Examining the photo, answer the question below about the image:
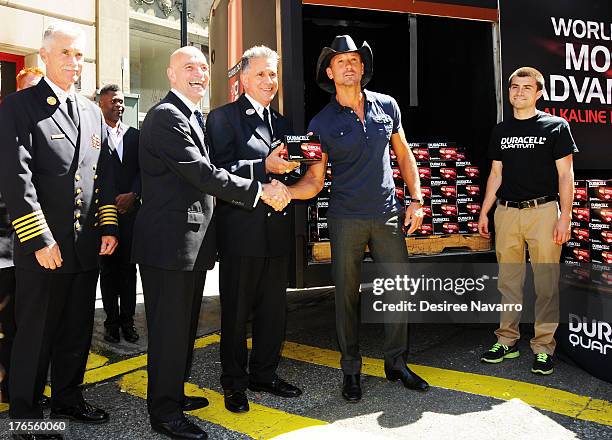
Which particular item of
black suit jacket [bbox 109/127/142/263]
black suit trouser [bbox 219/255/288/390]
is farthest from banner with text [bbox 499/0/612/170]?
black suit jacket [bbox 109/127/142/263]

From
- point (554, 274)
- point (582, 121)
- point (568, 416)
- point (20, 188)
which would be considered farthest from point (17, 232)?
point (582, 121)

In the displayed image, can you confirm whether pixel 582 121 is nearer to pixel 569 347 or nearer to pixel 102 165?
pixel 569 347

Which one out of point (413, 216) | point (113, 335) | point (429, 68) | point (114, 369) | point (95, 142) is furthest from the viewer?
point (429, 68)

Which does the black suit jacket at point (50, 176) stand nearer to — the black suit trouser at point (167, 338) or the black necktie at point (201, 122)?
the black suit trouser at point (167, 338)

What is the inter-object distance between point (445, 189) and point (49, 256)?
3.23m

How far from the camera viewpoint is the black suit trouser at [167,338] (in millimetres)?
3135

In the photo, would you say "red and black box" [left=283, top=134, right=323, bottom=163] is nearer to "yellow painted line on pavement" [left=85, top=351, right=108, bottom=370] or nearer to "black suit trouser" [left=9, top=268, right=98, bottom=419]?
"black suit trouser" [left=9, top=268, right=98, bottom=419]

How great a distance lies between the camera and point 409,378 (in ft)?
12.4

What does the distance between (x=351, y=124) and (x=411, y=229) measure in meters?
0.79

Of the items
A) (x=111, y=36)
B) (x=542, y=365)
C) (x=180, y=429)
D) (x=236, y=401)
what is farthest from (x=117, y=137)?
(x=111, y=36)

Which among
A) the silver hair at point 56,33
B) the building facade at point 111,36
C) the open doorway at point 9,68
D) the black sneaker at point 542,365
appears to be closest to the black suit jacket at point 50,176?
the silver hair at point 56,33

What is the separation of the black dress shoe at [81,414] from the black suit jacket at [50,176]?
Answer: 798 mm

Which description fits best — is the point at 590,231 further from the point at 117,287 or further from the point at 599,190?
the point at 117,287

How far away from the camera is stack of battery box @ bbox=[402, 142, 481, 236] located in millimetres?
4977
